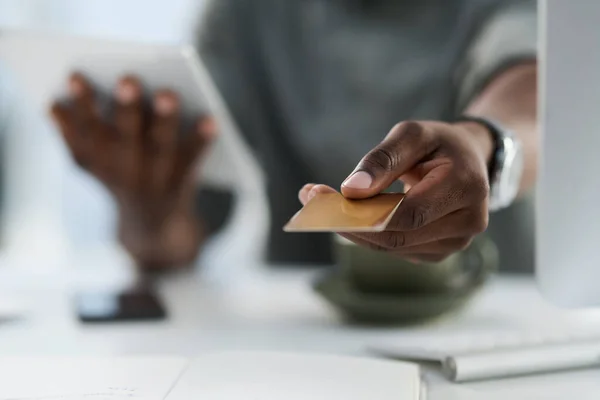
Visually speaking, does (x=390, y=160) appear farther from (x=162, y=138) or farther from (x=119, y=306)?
(x=162, y=138)

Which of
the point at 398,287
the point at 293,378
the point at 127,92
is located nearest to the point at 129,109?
the point at 127,92

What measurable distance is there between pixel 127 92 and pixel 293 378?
48cm

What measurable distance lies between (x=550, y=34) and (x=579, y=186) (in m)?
0.10

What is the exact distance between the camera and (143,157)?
35.2 inches

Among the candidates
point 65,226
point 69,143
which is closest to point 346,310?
point 69,143

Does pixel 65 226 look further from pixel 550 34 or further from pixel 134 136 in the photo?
pixel 550 34

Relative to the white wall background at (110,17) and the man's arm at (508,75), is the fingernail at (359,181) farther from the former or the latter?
the white wall background at (110,17)

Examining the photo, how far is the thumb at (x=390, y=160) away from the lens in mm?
391

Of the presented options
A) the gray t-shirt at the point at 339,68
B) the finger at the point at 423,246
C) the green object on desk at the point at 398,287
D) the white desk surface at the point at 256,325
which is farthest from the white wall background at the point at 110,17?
the finger at the point at 423,246

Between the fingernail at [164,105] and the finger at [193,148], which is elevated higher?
the fingernail at [164,105]

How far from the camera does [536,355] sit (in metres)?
0.49

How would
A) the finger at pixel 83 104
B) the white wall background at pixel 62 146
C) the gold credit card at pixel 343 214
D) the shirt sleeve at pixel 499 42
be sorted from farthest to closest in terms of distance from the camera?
the white wall background at pixel 62 146
the shirt sleeve at pixel 499 42
the finger at pixel 83 104
the gold credit card at pixel 343 214

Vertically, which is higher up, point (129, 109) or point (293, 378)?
point (129, 109)

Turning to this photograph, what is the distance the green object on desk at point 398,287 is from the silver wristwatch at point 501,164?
0.28ft
